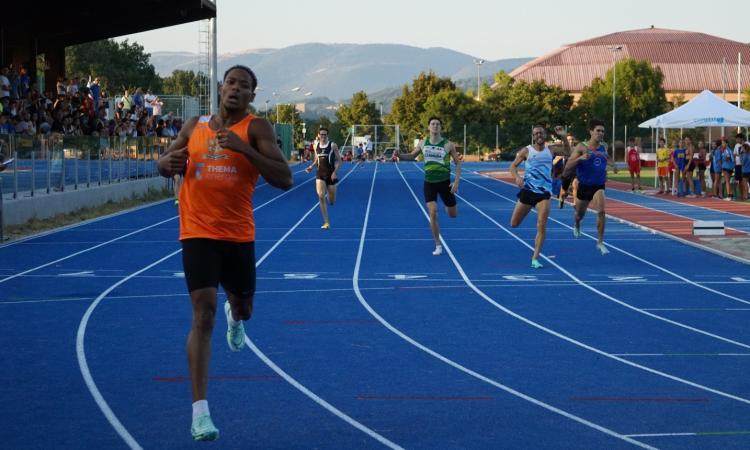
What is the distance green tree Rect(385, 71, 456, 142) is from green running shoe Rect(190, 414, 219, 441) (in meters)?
A: 93.7

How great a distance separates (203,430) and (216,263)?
91 cm

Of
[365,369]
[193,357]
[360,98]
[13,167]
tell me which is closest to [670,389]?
[365,369]

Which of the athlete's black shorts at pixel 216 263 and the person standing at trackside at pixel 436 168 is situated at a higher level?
the person standing at trackside at pixel 436 168

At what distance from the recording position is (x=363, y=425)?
21.6 ft

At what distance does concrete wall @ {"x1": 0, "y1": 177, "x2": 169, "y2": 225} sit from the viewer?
21.0m

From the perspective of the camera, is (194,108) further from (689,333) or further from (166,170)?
(166,170)

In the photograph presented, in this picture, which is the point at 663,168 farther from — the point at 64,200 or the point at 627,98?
Answer: the point at 627,98

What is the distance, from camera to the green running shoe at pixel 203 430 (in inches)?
228

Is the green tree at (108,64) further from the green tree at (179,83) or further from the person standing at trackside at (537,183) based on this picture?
the person standing at trackside at (537,183)

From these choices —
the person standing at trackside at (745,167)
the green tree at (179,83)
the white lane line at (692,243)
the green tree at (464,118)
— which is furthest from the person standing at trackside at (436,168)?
the green tree at (179,83)

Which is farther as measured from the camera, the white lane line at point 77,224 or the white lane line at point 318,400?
the white lane line at point 77,224

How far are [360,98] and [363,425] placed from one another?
109 metres

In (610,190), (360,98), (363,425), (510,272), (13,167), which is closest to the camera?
(363,425)

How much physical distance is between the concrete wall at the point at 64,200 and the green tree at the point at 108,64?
60.2m
